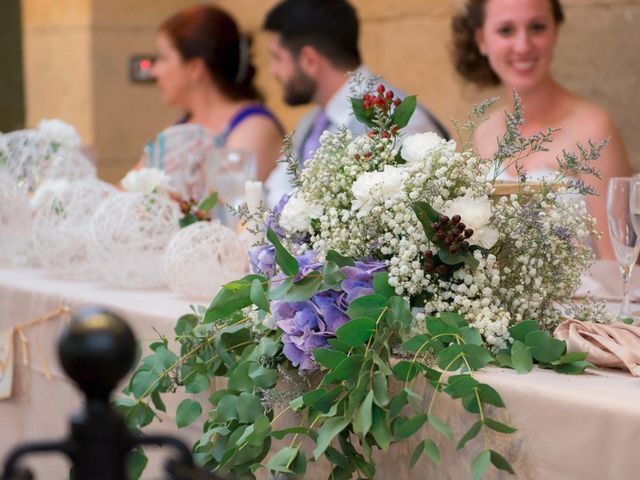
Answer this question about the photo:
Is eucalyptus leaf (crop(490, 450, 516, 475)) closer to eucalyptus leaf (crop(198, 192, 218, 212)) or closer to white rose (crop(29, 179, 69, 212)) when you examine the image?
eucalyptus leaf (crop(198, 192, 218, 212))

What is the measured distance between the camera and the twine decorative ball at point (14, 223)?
2.76 m

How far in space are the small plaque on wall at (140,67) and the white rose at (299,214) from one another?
5.14 meters

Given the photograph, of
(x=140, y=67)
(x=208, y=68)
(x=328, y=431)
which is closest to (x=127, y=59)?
(x=140, y=67)

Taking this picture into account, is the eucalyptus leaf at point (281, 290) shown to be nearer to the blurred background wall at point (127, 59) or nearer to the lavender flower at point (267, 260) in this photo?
the lavender flower at point (267, 260)

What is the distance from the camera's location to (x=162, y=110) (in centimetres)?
674

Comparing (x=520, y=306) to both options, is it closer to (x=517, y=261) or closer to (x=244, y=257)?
(x=517, y=261)

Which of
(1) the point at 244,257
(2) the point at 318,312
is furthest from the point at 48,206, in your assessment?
(2) the point at 318,312

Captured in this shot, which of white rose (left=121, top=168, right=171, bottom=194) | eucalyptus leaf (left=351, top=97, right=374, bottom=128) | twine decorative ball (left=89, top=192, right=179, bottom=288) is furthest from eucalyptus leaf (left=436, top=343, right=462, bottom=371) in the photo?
white rose (left=121, top=168, right=171, bottom=194)

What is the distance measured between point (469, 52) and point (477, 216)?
2.69m

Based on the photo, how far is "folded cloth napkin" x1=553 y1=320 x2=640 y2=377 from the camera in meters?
1.43

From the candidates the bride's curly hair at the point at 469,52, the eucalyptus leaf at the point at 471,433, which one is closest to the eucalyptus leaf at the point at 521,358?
the eucalyptus leaf at the point at 471,433

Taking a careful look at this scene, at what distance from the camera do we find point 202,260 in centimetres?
217

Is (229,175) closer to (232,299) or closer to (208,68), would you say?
(232,299)

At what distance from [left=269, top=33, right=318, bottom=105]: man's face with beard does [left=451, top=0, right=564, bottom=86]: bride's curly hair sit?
1.90 ft
